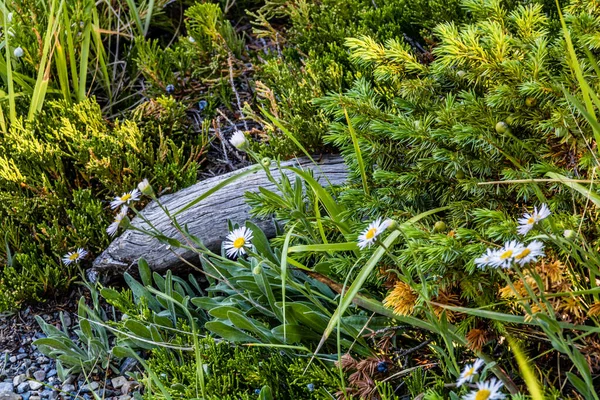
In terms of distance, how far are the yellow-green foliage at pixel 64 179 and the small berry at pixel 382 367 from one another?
1.51 meters

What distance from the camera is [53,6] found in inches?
138

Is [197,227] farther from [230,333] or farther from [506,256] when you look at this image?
[506,256]

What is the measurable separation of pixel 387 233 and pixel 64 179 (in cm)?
190

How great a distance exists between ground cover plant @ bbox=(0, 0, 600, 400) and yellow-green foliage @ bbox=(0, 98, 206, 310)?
0.04ft

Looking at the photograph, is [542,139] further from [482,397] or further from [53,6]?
[53,6]

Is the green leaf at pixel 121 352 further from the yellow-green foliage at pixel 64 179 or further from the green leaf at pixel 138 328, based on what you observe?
the yellow-green foliage at pixel 64 179

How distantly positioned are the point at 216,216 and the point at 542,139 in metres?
1.50

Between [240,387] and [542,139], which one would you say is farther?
[240,387]

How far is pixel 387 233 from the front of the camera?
225cm

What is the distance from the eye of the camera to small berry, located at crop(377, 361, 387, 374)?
2.27 m

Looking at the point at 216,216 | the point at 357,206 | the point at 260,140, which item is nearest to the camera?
the point at 357,206

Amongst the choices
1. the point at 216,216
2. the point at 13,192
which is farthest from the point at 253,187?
the point at 13,192

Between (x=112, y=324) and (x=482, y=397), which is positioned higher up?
(x=482, y=397)

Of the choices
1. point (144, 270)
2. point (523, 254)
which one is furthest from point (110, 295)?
point (523, 254)
